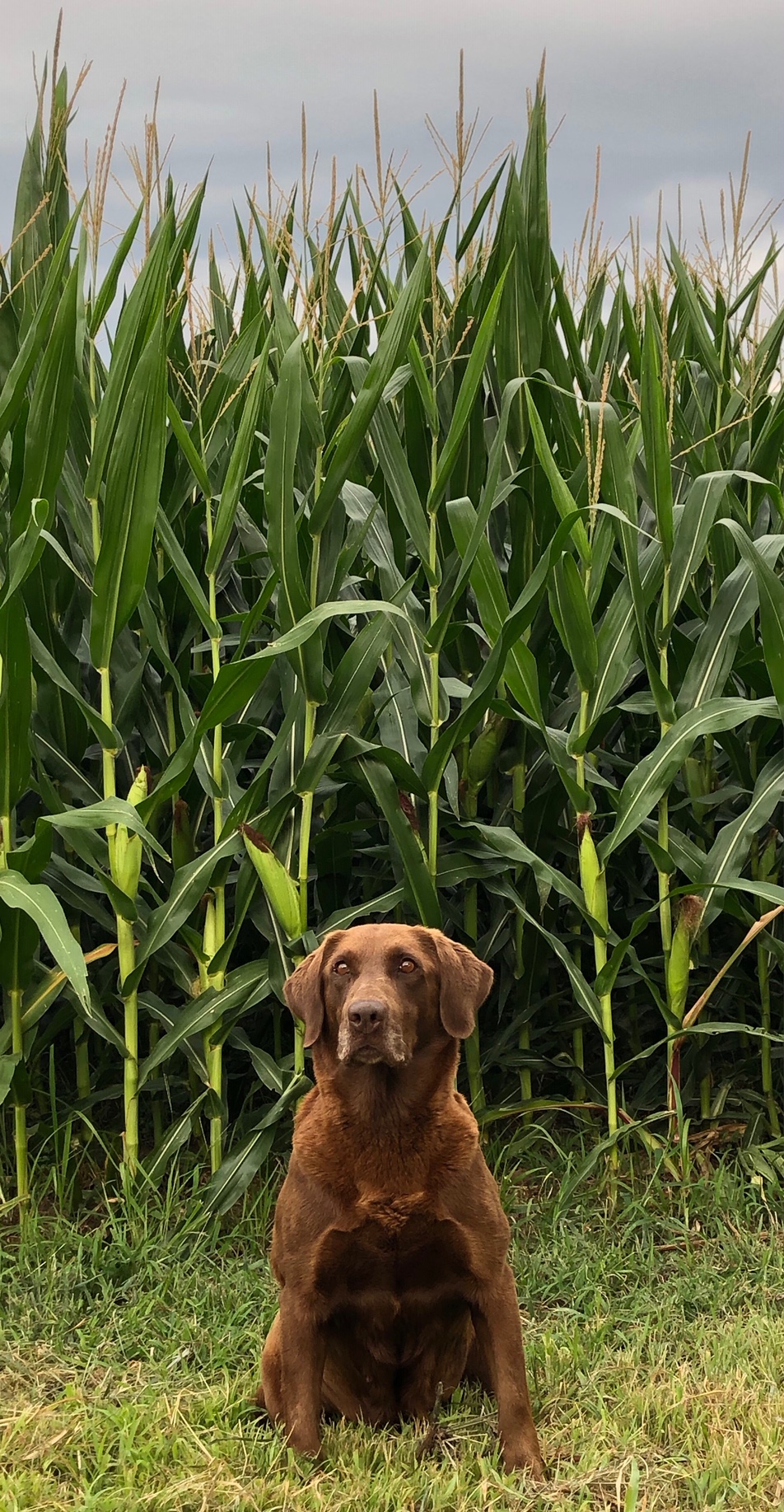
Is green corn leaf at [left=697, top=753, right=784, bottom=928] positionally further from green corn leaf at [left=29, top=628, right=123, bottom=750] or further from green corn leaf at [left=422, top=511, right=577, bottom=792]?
green corn leaf at [left=29, top=628, right=123, bottom=750]

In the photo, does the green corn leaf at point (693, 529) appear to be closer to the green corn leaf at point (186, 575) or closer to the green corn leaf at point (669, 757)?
the green corn leaf at point (669, 757)

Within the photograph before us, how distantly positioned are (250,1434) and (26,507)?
2.30m

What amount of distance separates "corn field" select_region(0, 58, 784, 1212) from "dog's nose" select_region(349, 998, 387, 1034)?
0.94m

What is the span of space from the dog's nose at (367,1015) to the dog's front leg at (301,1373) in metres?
0.57

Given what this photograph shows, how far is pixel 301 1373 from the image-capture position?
2.47 meters

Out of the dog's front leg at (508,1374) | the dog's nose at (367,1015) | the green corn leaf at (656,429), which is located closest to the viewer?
the dog's nose at (367,1015)

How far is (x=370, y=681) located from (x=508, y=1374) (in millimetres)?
1950

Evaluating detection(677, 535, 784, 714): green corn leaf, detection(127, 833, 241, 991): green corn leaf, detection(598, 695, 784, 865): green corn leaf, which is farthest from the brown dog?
detection(677, 535, 784, 714): green corn leaf

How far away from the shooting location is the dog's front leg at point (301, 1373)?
2.47 meters

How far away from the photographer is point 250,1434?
8.50 ft

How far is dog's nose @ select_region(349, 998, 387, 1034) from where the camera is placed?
236 cm

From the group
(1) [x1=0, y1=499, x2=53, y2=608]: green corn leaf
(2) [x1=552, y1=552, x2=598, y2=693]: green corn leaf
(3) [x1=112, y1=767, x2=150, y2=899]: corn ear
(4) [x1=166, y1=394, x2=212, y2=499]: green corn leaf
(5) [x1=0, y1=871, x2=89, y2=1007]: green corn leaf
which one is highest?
(4) [x1=166, y1=394, x2=212, y2=499]: green corn leaf

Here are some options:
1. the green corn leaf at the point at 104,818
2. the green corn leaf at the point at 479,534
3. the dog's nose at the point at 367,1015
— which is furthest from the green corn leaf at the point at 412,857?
the dog's nose at the point at 367,1015

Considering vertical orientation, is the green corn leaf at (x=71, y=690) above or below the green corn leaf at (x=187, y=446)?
below
